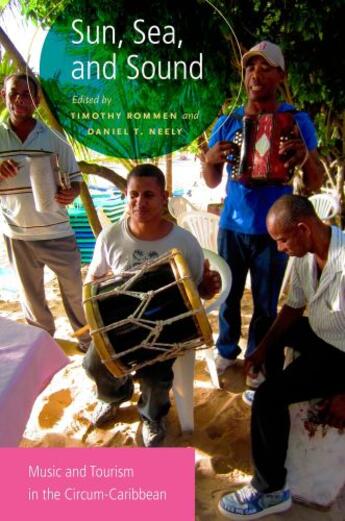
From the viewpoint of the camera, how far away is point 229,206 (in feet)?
6.60

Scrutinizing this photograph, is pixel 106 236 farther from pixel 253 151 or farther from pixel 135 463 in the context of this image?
pixel 135 463

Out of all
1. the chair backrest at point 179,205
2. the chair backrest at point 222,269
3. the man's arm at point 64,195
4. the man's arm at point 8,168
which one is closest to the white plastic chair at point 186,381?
the chair backrest at point 222,269

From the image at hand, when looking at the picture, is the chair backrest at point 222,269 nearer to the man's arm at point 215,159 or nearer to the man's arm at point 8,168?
the man's arm at point 215,159

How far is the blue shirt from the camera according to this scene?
6.09 feet

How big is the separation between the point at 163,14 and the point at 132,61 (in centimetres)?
20

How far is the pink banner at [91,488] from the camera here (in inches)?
47.8

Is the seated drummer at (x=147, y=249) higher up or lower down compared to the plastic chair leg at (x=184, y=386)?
higher up

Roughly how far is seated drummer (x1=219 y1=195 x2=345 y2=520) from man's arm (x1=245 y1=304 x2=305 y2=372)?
0.32ft

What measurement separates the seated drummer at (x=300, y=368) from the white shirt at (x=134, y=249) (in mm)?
321

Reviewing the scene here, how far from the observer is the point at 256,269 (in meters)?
2.02

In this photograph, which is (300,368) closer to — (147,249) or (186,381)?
(186,381)

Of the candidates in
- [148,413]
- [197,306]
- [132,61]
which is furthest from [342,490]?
[132,61]

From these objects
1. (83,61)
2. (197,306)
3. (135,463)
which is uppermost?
(83,61)

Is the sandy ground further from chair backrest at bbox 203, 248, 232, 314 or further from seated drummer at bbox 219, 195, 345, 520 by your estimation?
chair backrest at bbox 203, 248, 232, 314
